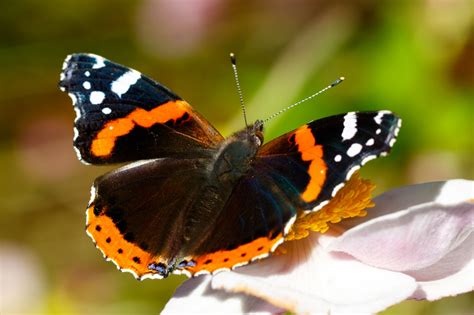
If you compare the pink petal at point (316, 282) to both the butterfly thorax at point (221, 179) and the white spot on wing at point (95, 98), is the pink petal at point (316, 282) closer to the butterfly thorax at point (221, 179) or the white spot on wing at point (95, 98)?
the butterfly thorax at point (221, 179)

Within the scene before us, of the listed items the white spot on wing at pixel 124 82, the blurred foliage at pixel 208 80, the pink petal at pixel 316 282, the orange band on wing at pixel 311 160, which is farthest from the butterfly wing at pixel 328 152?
the blurred foliage at pixel 208 80

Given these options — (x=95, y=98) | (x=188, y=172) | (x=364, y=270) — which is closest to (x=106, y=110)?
(x=95, y=98)

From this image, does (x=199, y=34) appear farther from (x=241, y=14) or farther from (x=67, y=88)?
(x=67, y=88)

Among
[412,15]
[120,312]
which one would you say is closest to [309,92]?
[412,15]

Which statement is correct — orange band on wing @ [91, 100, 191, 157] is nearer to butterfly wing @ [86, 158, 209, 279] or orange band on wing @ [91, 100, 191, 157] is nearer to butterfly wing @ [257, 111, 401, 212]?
butterfly wing @ [86, 158, 209, 279]

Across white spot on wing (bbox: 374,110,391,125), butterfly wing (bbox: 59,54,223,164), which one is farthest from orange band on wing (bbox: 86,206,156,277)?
white spot on wing (bbox: 374,110,391,125)

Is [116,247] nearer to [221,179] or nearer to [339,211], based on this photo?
Answer: [221,179]
